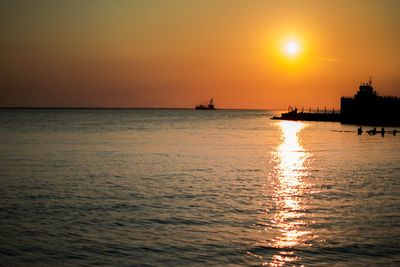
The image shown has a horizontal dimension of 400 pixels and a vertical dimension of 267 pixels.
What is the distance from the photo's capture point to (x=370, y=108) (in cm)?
12800

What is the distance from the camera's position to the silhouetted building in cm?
12344

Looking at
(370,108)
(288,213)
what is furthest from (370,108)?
(288,213)

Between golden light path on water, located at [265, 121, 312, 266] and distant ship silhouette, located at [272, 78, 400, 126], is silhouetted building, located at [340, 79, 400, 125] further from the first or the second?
golden light path on water, located at [265, 121, 312, 266]

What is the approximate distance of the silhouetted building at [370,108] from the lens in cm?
12344

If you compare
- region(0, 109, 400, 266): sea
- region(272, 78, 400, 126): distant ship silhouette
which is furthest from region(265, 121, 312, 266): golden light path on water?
region(272, 78, 400, 126): distant ship silhouette

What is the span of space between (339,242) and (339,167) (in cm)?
2265

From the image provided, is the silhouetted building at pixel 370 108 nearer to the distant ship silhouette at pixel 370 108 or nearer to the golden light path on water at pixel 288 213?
the distant ship silhouette at pixel 370 108

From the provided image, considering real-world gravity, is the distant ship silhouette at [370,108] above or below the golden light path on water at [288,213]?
above

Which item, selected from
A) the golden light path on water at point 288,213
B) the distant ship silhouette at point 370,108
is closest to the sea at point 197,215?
the golden light path on water at point 288,213

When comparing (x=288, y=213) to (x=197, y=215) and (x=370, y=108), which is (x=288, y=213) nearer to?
(x=197, y=215)

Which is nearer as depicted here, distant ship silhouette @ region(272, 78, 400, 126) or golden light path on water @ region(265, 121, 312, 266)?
golden light path on water @ region(265, 121, 312, 266)

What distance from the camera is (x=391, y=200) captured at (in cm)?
2269

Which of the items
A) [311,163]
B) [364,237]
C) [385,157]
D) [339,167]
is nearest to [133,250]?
[364,237]

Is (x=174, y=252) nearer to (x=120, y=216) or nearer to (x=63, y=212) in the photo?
(x=120, y=216)
